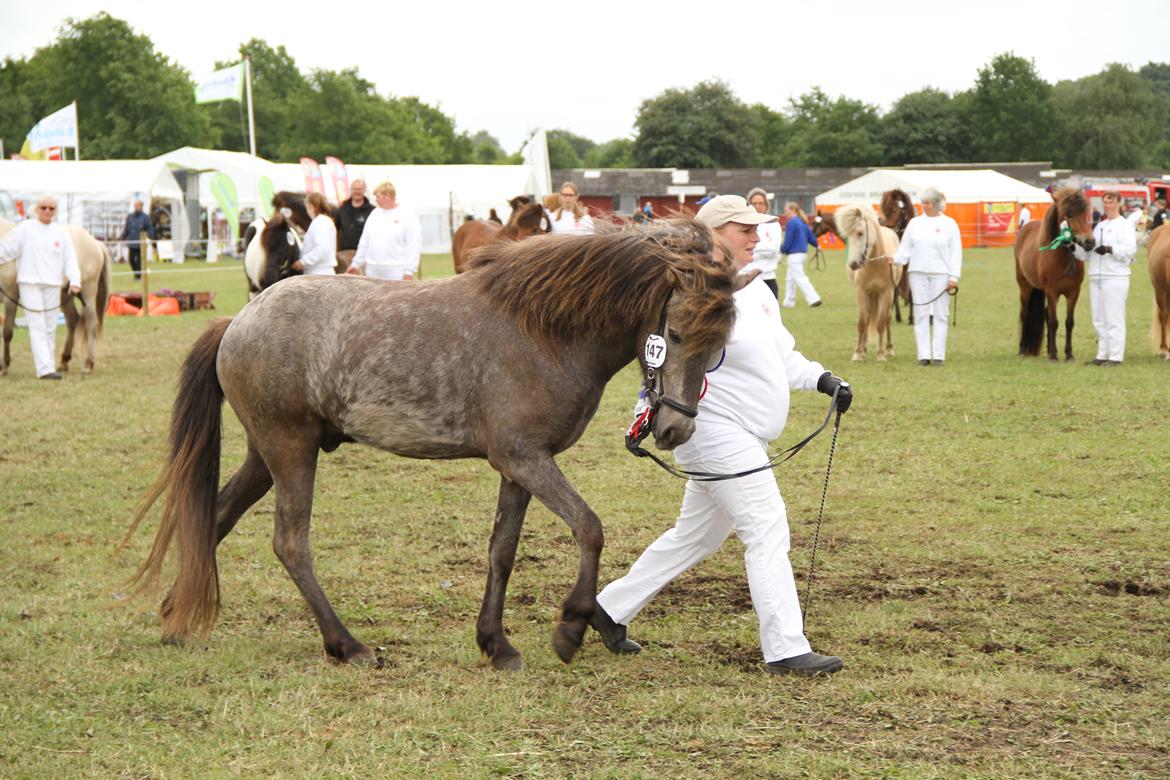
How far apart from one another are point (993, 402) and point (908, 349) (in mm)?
4826

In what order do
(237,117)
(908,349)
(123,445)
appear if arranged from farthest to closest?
(237,117), (908,349), (123,445)

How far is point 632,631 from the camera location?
18.2ft

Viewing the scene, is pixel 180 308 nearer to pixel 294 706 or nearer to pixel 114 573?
pixel 114 573

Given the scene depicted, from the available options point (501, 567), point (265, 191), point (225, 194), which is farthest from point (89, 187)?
point (501, 567)

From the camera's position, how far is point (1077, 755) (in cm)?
391

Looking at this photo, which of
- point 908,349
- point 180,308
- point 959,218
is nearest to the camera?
point 908,349

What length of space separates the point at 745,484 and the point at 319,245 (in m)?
10.1

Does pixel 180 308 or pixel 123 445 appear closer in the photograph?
pixel 123 445

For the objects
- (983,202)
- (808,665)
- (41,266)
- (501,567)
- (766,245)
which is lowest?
(808,665)

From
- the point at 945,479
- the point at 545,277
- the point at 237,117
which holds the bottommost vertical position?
the point at 945,479

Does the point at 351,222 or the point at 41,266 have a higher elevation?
the point at 351,222

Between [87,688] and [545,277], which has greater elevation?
[545,277]

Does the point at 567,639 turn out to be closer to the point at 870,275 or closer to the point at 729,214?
the point at 729,214

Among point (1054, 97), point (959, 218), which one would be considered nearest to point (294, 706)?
point (959, 218)
